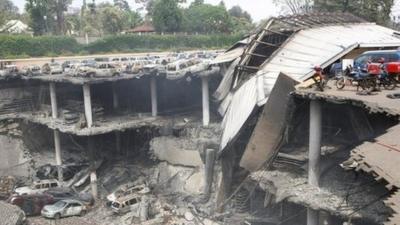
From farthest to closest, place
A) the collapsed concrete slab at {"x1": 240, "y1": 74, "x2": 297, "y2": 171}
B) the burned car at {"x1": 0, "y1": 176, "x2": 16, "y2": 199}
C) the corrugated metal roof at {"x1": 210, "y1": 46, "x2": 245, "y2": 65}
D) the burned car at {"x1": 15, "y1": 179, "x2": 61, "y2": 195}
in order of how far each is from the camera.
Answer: the corrugated metal roof at {"x1": 210, "y1": 46, "x2": 245, "y2": 65} → the burned car at {"x1": 0, "y1": 176, "x2": 16, "y2": 199} → the burned car at {"x1": 15, "y1": 179, "x2": 61, "y2": 195} → the collapsed concrete slab at {"x1": 240, "y1": 74, "x2": 297, "y2": 171}

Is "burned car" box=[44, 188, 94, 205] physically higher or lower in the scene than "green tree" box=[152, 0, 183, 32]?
lower

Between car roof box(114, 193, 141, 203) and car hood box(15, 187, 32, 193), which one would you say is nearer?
car roof box(114, 193, 141, 203)

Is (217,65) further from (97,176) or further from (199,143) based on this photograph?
(97,176)

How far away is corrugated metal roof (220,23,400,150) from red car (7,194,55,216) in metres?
12.6

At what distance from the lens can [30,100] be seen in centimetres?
3953

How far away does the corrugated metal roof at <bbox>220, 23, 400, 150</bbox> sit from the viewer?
2575 cm

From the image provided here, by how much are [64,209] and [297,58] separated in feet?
56.2

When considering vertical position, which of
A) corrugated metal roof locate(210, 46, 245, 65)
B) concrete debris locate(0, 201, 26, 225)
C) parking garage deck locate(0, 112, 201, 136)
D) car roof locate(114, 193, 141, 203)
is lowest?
car roof locate(114, 193, 141, 203)

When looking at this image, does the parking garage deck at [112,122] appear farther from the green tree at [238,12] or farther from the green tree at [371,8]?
the green tree at [238,12]

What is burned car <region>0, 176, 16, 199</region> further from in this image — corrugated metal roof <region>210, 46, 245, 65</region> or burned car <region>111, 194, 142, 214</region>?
corrugated metal roof <region>210, 46, 245, 65</region>

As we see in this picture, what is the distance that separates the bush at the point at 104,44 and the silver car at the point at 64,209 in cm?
3644

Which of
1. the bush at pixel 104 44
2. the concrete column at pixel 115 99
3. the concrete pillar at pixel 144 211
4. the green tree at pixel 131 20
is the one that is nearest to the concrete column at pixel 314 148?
the concrete pillar at pixel 144 211

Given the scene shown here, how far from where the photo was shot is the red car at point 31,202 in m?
30.6

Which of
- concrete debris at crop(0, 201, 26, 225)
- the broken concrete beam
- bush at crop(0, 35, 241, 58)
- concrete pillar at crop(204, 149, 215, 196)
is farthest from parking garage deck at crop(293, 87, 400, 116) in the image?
bush at crop(0, 35, 241, 58)
